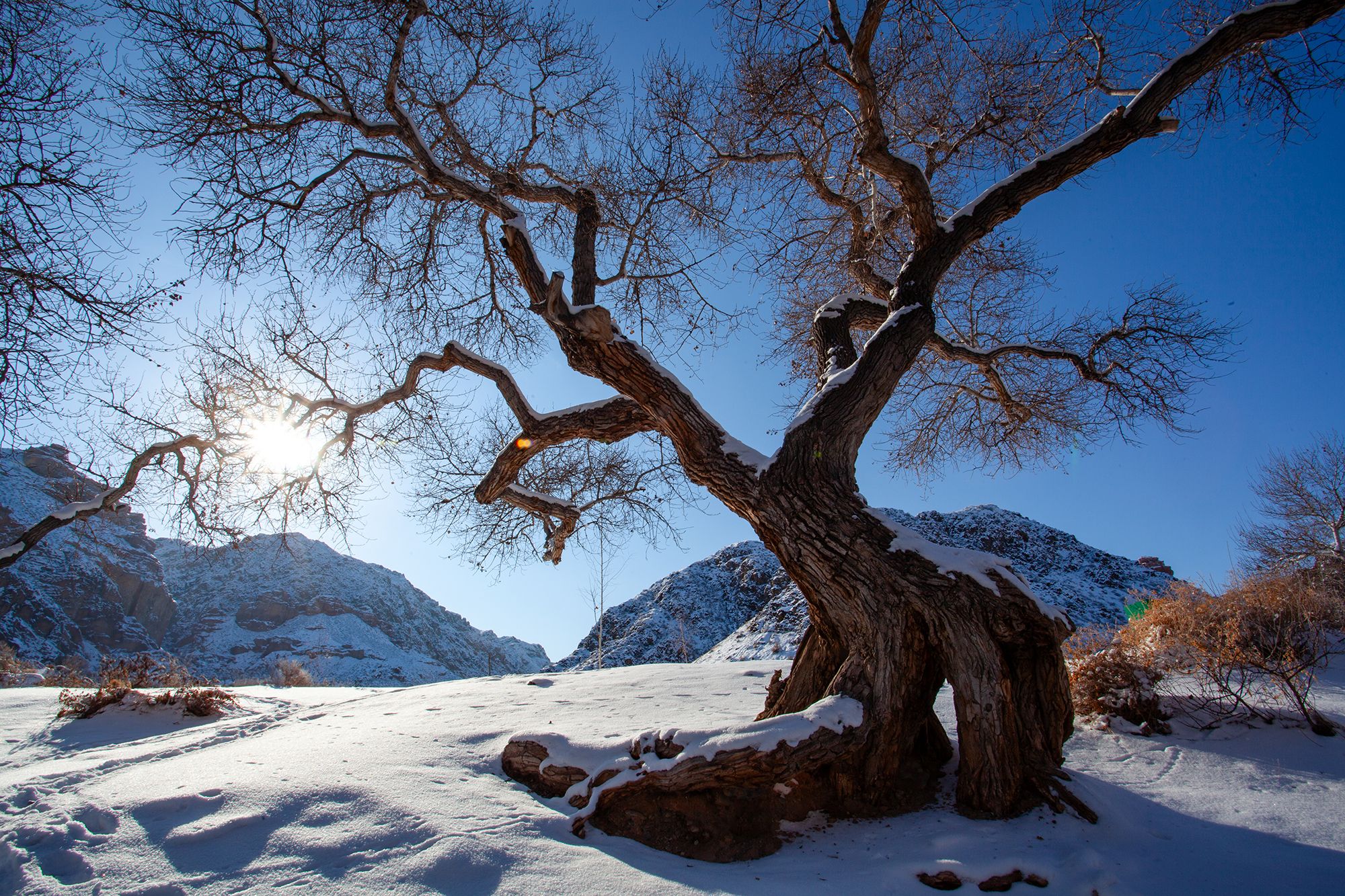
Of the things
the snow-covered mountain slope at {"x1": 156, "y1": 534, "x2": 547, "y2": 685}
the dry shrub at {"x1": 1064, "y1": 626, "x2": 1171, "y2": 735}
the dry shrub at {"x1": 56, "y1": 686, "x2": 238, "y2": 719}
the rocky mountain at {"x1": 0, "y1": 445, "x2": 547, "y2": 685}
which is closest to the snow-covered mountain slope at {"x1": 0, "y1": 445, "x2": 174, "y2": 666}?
the rocky mountain at {"x1": 0, "y1": 445, "x2": 547, "y2": 685}

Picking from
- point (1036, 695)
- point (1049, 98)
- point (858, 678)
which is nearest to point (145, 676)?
point (858, 678)

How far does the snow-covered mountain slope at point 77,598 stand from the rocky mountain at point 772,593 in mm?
26069

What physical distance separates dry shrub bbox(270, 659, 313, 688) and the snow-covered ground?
5948 mm

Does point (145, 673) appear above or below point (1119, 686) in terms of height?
below

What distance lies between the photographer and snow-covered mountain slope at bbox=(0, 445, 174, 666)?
4116cm

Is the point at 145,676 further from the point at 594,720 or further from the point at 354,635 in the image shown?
the point at 354,635

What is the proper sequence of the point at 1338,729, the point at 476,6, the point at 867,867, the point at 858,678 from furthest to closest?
the point at 476,6 < the point at 1338,729 < the point at 858,678 < the point at 867,867

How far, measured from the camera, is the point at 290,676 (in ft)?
32.2

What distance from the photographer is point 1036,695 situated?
3.25m

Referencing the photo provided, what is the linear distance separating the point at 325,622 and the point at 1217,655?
9208 cm

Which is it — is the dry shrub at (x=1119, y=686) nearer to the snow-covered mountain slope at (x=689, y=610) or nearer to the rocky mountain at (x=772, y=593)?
the rocky mountain at (x=772, y=593)

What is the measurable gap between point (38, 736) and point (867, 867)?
6.21 metres

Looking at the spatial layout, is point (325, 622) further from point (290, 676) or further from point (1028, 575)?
point (1028, 575)

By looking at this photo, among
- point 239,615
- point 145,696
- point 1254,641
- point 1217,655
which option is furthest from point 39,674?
point 239,615
